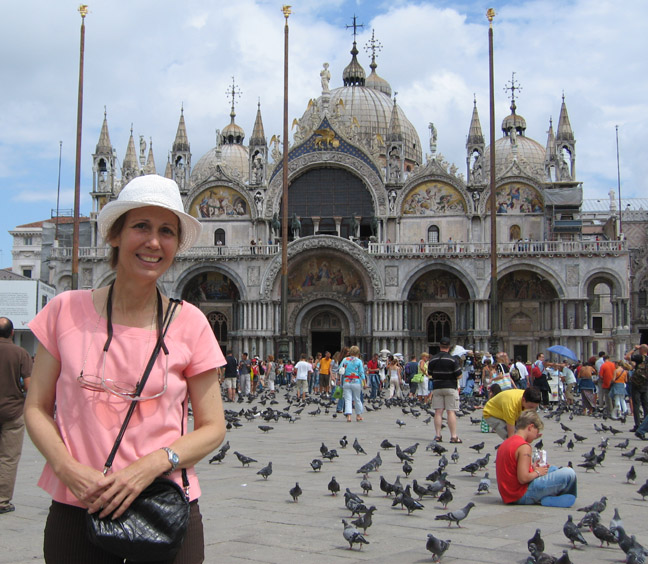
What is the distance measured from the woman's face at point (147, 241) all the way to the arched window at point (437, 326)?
39295mm

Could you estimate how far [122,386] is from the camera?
312cm

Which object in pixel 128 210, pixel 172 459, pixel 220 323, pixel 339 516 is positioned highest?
pixel 220 323

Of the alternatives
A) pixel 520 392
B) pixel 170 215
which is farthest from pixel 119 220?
pixel 520 392

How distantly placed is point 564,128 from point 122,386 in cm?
4510

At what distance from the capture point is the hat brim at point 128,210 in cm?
Result: 330

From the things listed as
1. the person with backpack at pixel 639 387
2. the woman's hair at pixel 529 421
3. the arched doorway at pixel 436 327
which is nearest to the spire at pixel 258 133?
the arched doorway at pixel 436 327

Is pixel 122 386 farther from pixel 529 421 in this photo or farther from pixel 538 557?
pixel 529 421

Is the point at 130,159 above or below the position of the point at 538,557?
above

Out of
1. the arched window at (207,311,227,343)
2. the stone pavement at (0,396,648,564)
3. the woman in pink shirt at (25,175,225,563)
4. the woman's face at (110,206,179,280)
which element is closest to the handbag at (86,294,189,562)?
the woman in pink shirt at (25,175,225,563)

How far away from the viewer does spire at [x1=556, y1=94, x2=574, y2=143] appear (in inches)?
1773

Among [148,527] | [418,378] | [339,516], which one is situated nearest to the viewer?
[148,527]

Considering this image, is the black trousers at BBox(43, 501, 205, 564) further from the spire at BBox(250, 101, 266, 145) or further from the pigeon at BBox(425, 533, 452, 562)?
the spire at BBox(250, 101, 266, 145)

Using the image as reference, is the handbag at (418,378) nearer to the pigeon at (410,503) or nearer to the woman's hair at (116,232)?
the pigeon at (410,503)

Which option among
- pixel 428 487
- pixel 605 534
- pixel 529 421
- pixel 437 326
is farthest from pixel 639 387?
pixel 437 326
